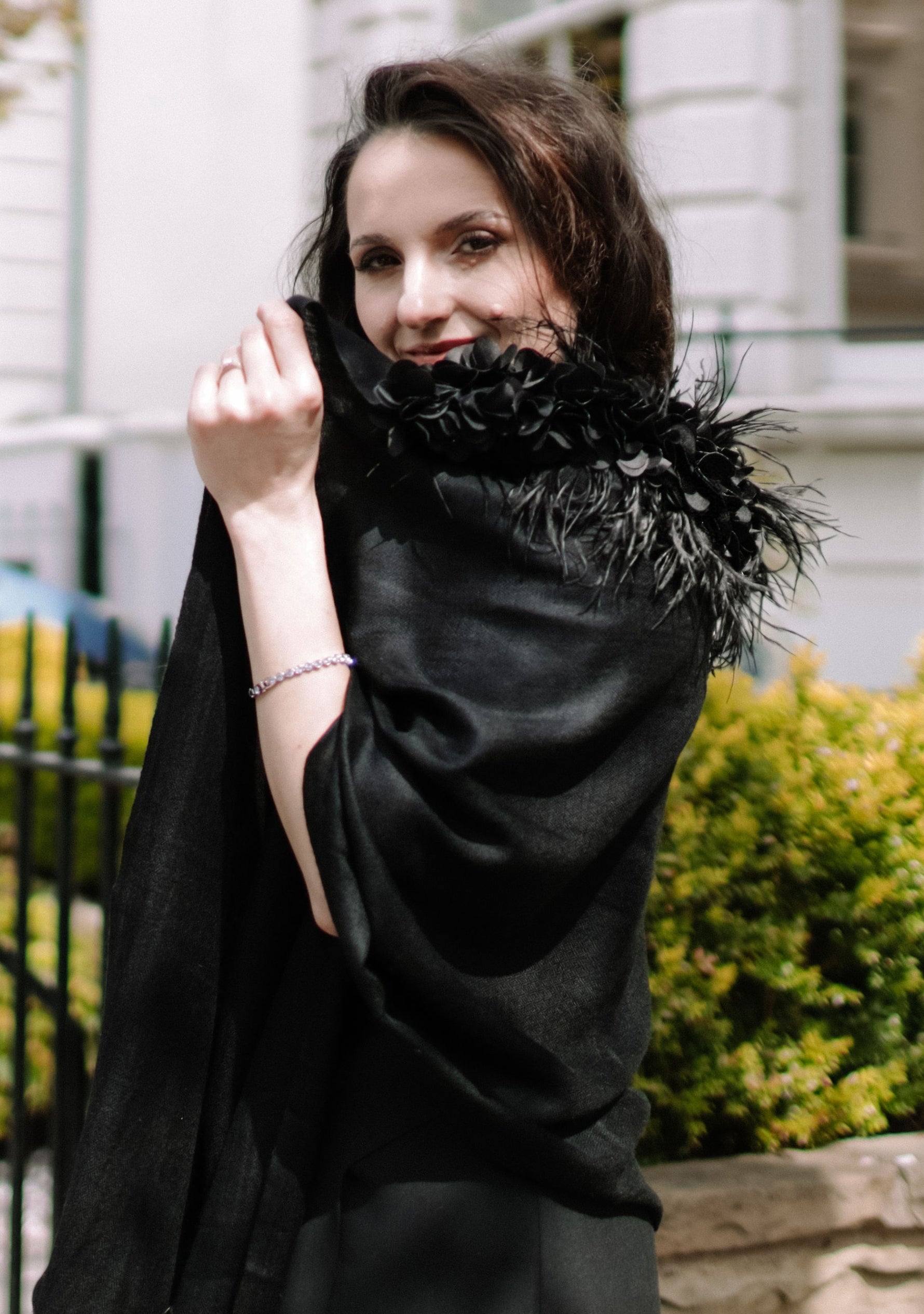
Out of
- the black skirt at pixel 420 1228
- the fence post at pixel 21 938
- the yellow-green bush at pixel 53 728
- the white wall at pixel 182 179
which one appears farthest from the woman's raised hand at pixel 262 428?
the white wall at pixel 182 179

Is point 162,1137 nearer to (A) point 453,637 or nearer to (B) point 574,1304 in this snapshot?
(B) point 574,1304

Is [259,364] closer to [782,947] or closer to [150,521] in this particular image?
[782,947]

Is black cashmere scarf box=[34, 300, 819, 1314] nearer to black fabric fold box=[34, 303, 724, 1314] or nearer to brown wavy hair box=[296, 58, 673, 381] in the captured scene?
black fabric fold box=[34, 303, 724, 1314]

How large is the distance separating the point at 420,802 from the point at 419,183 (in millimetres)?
704

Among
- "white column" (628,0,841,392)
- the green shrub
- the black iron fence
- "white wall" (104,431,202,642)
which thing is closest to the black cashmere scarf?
the green shrub

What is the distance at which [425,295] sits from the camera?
5.08 ft

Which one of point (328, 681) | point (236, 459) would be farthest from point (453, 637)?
point (236, 459)

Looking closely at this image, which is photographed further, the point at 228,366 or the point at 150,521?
the point at 150,521

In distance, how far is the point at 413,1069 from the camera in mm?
1428

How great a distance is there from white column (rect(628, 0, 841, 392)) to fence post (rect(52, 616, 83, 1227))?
446 cm

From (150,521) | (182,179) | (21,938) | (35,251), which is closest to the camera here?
(21,938)

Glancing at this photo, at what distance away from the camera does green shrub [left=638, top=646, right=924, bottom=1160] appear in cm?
270

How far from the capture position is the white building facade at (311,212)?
6.71 metres

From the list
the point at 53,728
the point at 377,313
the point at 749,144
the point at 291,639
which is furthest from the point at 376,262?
the point at 749,144
